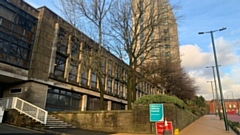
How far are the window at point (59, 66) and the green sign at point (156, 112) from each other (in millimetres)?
11425

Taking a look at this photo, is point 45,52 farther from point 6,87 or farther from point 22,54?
point 6,87

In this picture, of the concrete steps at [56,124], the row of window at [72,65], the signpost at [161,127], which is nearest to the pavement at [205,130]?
the signpost at [161,127]

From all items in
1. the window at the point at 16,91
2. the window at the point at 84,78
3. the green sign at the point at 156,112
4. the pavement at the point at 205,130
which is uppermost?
the window at the point at 84,78

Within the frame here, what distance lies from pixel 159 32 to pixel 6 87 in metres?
15.6

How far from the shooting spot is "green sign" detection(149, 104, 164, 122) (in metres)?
12.5

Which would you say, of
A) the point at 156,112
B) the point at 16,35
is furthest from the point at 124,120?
the point at 16,35

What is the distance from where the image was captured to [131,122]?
1311cm

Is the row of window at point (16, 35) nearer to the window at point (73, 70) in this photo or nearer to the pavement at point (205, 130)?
the window at point (73, 70)

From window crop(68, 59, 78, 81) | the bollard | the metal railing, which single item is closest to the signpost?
the bollard

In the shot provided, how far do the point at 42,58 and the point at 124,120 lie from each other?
10337 mm

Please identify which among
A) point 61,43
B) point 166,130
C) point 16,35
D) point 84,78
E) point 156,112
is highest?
point 61,43

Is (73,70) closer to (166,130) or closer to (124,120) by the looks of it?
(124,120)

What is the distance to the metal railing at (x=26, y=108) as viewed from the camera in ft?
43.6

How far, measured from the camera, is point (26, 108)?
45.9 feet
